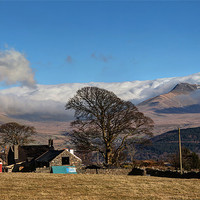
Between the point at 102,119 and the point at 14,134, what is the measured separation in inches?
2140

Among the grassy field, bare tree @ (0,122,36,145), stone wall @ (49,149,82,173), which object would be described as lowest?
the grassy field

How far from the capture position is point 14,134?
351 feet

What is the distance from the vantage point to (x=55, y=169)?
6128 cm

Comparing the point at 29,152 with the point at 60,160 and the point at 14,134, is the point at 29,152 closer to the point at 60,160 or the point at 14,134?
the point at 14,134

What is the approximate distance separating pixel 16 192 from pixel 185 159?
58.6 meters

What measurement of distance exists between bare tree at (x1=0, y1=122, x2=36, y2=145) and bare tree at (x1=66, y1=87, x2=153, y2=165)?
4960 cm

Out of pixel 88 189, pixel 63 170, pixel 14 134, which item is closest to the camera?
pixel 88 189

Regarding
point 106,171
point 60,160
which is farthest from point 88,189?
point 60,160

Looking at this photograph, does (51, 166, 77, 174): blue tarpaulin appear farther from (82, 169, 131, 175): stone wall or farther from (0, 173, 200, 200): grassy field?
(0, 173, 200, 200): grassy field

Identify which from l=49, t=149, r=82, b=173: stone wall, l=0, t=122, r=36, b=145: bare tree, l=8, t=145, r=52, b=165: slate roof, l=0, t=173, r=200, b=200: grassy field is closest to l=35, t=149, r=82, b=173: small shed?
l=49, t=149, r=82, b=173: stone wall

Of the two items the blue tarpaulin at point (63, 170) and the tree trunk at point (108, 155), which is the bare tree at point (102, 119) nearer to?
the tree trunk at point (108, 155)

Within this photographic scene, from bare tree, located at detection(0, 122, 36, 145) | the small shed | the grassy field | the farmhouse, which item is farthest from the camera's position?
bare tree, located at detection(0, 122, 36, 145)

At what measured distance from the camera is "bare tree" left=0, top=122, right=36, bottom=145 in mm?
106062

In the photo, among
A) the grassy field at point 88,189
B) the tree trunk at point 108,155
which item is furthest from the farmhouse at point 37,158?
the grassy field at point 88,189
